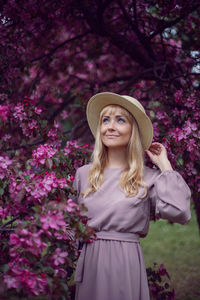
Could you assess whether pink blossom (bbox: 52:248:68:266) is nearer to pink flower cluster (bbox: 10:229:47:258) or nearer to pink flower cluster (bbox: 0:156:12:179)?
pink flower cluster (bbox: 10:229:47:258)

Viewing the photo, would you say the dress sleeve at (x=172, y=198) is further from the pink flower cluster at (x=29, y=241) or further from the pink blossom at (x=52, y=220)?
the pink flower cluster at (x=29, y=241)

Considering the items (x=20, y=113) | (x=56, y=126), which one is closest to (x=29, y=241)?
(x=20, y=113)

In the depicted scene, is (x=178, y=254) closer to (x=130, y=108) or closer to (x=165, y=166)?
(x=165, y=166)

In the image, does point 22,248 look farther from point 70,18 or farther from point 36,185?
point 70,18

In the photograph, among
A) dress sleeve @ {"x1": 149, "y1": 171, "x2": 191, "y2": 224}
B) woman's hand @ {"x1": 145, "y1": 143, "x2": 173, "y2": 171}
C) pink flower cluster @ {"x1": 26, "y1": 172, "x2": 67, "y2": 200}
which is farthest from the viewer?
woman's hand @ {"x1": 145, "y1": 143, "x2": 173, "y2": 171}

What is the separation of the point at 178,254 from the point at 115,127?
427 cm

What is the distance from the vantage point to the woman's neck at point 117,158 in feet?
8.24

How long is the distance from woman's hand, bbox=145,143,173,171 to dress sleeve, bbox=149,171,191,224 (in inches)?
4.4

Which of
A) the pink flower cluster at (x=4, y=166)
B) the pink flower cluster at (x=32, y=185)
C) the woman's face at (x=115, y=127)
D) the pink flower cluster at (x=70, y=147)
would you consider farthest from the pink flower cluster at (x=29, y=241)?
the pink flower cluster at (x=70, y=147)

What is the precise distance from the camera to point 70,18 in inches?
157

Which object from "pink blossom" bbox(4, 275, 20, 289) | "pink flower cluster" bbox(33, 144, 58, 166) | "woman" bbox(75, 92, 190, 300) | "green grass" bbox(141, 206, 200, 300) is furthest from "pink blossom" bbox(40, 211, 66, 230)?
"green grass" bbox(141, 206, 200, 300)

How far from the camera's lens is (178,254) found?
605cm

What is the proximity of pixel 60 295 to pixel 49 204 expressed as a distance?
0.45 metres

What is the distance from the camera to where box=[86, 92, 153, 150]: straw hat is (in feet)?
8.01
